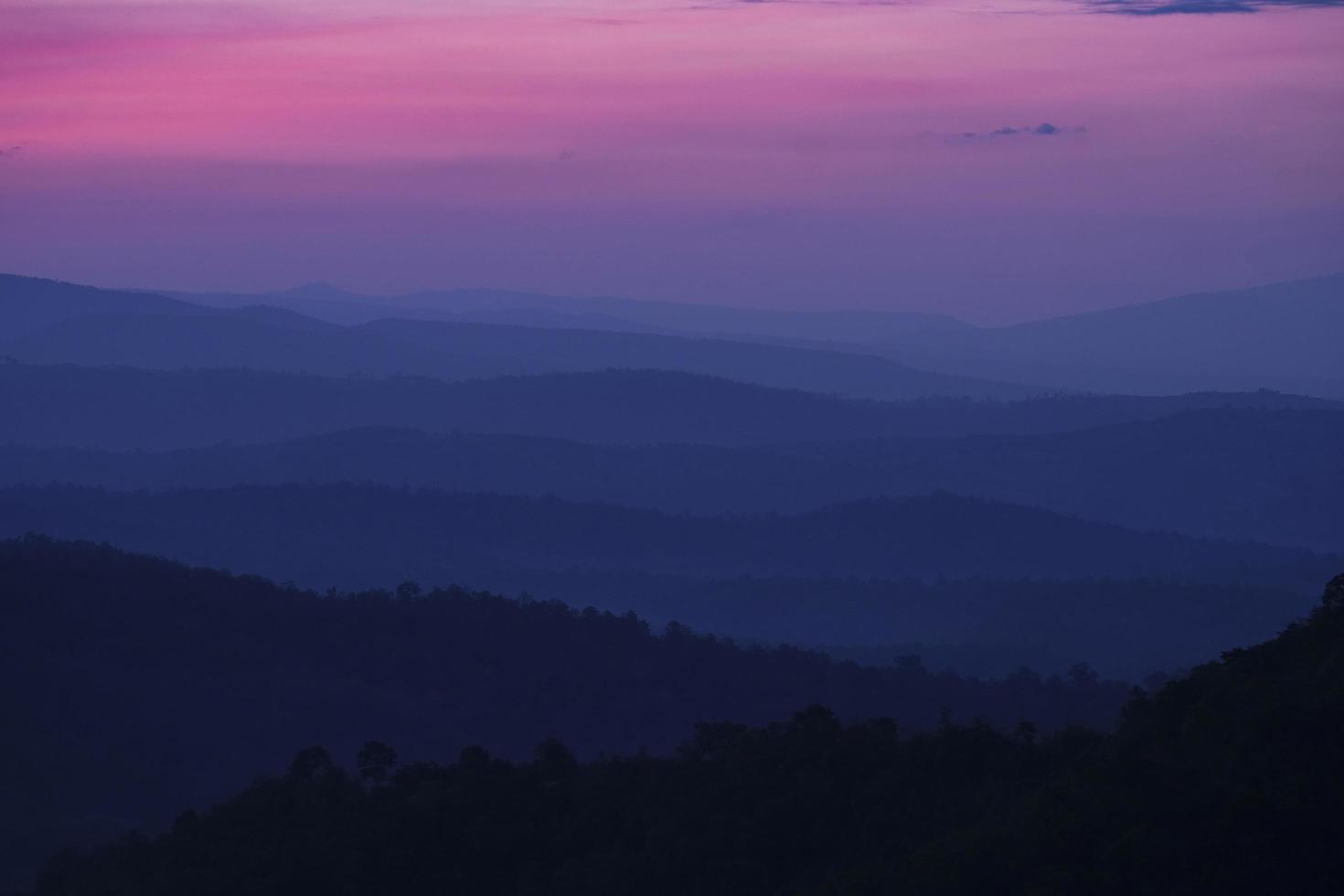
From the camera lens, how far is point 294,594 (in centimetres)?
6425

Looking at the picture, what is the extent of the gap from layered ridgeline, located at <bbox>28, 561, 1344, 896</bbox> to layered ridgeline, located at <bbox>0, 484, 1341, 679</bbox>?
58.4m

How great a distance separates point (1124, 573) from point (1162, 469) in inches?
1874

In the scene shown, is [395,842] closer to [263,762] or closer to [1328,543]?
[263,762]

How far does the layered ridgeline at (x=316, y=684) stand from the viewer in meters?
45.7

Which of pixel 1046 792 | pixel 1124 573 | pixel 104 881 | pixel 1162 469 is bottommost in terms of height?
pixel 104 881

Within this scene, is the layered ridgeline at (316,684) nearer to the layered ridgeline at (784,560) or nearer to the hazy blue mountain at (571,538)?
the layered ridgeline at (784,560)

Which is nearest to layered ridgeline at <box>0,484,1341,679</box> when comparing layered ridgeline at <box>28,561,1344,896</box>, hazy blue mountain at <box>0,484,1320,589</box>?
hazy blue mountain at <box>0,484,1320,589</box>

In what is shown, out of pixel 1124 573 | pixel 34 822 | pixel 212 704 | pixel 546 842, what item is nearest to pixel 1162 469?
pixel 1124 573

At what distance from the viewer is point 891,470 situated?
15212 cm

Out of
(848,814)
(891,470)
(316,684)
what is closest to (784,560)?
(891,470)

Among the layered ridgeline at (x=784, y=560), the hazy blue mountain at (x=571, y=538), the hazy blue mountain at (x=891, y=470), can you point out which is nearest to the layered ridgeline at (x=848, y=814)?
the layered ridgeline at (x=784, y=560)

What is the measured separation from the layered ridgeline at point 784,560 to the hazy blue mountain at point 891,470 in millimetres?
16455

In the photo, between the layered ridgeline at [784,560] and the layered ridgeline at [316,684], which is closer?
the layered ridgeline at [316,684]

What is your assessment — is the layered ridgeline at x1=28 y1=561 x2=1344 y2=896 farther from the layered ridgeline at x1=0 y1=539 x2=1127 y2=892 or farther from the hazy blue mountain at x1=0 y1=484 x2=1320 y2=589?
the hazy blue mountain at x1=0 y1=484 x2=1320 y2=589
